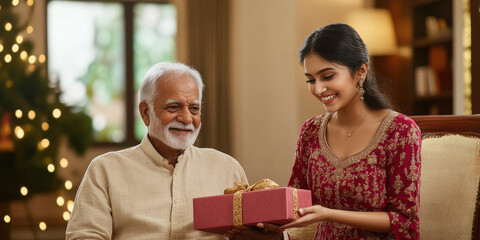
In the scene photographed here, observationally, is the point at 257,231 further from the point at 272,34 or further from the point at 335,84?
the point at 272,34

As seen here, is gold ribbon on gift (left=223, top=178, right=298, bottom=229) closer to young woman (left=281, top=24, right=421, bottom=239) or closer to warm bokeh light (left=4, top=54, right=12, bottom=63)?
young woman (left=281, top=24, right=421, bottom=239)

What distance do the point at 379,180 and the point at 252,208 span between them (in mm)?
443

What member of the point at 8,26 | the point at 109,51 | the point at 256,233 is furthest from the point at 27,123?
the point at 256,233

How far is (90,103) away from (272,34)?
8.00 ft

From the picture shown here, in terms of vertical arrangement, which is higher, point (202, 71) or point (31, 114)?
point (202, 71)

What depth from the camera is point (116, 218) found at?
7.07 ft

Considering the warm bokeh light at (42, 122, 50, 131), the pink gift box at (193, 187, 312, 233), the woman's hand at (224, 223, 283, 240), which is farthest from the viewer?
the warm bokeh light at (42, 122, 50, 131)

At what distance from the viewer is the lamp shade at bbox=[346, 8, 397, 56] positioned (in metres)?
6.12

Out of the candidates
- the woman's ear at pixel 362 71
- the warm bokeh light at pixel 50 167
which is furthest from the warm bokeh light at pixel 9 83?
the woman's ear at pixel 362 71

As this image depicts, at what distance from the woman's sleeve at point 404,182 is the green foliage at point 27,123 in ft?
11.4

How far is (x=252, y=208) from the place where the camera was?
6.03 feet

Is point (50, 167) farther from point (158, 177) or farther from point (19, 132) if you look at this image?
point (158, 177)

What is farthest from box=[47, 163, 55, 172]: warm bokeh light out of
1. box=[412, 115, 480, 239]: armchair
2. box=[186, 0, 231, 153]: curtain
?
box=[412, 115, 480, 239]: armchair

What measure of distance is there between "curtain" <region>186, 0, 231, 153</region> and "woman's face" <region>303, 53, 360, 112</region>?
4482 mm
